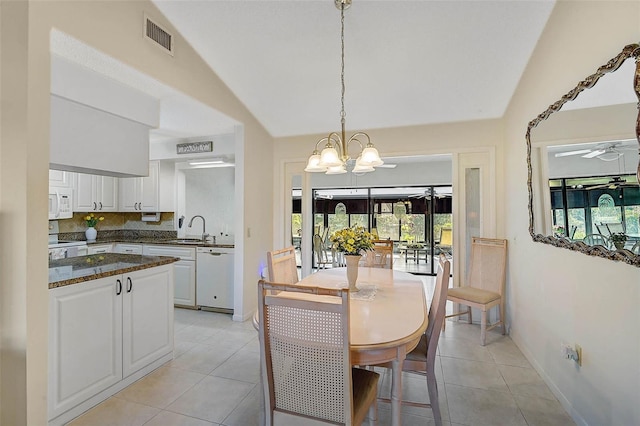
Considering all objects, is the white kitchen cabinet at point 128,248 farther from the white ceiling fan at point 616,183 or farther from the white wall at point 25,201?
the white ceiling fan at point 616,183

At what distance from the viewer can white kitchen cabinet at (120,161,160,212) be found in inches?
185

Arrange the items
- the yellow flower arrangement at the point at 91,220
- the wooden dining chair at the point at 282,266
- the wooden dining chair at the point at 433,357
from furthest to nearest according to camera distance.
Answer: the yellow flower arrangement at the point at 91,220 → the wooden dining chair at the point at 282,266 → the wooden dining chair at the point at 433,357

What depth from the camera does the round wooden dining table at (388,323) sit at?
1.39 m

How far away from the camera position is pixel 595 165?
1755 mm

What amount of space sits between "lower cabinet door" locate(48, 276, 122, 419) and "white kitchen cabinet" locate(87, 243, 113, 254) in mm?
2620

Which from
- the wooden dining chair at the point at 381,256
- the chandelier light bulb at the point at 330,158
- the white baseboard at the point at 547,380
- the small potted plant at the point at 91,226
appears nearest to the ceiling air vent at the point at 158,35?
the chandelier light bulb at the point at 330,158

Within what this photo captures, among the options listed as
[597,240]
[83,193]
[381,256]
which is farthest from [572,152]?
[83,193]

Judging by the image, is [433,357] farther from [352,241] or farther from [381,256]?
[381,256]

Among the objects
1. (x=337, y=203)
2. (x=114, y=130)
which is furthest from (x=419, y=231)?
(x=114, y=130)

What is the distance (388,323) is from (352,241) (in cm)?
70

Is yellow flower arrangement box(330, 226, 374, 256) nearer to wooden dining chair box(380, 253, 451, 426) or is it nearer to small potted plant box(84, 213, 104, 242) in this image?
wooden dining chair box(380, 253, 451, 426)

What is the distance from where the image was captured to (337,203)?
7.55 meters

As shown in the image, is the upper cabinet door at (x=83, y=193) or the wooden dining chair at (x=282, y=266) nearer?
the wooden dining chair at (x=282, y=266)

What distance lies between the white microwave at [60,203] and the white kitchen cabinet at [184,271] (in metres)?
1.14
